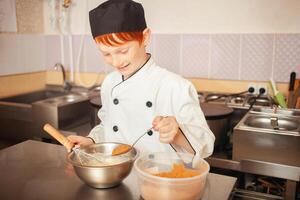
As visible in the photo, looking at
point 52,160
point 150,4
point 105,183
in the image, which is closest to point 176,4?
point 150,4

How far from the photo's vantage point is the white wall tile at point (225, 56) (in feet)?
6.63

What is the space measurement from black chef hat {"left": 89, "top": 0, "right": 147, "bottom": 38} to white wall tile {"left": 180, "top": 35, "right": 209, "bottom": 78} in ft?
3.90

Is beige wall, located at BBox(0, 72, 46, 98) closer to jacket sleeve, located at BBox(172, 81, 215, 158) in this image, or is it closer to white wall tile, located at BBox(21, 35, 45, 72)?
white wall tile, located at BBox(21, 35, 45, 72)

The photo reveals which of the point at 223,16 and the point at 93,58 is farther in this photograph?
the point at 93,58

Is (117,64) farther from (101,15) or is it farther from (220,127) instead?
(220,127)

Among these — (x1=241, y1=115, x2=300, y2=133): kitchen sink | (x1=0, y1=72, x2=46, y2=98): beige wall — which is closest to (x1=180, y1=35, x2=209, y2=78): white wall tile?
(x1=241, y1=115, x2=300, y2=133): kitchen sink

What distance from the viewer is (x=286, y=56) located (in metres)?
1.89

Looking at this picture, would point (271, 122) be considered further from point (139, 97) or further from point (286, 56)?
point (139, 97)

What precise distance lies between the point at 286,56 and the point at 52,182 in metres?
1.57

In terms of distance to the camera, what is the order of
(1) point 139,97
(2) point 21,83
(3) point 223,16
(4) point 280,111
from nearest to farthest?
(1) point 139,97 < (4) point 280,111 < (3) point 223,16 < (2) point 21,83

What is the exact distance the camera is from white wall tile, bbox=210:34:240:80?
2.02m

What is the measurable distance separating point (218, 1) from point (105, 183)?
1571mm

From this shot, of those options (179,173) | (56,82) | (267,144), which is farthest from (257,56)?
(56,82)

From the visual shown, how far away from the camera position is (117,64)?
3.14 ft
